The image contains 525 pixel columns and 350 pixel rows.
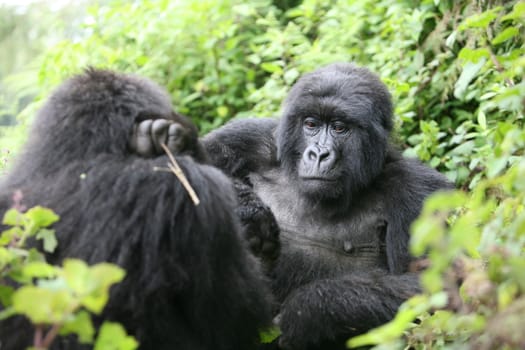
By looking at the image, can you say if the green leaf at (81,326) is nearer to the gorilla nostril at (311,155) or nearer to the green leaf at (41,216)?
the green leaf at (41,216)

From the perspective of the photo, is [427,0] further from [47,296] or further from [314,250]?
[47,296]

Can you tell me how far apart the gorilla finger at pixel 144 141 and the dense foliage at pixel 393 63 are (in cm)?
118

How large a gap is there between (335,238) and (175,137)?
1.57m

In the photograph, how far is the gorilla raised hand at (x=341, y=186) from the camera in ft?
13.0

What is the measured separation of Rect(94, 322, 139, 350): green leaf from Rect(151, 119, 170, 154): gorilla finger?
35.2 inches

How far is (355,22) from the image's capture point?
6152 mm

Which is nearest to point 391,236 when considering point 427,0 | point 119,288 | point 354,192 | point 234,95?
point 354,192

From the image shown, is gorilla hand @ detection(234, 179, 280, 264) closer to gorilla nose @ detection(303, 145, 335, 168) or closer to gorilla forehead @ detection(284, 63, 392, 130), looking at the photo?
gorilla nose @ detection(303, 145, 335, 168)

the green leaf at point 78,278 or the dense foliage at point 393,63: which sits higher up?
the green leaf at point 78,278

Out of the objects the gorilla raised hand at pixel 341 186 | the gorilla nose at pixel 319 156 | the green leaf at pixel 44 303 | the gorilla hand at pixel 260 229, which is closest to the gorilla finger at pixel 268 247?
the gorilla hand at pixel 260 229

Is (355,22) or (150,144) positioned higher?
(150,144)

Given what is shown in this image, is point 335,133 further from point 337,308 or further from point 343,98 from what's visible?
point 337,308

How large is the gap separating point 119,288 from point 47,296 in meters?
0.65

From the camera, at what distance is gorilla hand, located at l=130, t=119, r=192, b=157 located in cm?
280
